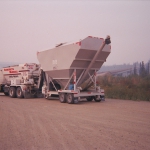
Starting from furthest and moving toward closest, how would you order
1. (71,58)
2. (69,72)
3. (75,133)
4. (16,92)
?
(16,92), (69,72), (71,58), (75,133)

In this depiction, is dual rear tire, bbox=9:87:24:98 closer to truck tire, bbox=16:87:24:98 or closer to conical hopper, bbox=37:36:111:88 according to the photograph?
truck tire, bbox=16:87:24:98

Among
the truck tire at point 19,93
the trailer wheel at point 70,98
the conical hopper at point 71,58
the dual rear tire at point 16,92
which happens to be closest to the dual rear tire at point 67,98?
the trailer wheel at point 70,98

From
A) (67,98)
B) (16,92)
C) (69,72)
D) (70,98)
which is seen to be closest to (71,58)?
(69,72)

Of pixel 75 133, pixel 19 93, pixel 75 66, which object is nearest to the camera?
pixel 75 133

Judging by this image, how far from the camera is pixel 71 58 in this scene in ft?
47.3

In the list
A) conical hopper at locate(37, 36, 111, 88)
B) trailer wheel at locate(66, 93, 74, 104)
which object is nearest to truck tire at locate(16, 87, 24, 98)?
conical hopper at locate(37, 36, 111, 88)

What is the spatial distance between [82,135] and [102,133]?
0.66 meters

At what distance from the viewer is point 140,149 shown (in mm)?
5539

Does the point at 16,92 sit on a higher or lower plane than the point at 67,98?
higher

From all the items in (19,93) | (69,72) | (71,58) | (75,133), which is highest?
(71,58)

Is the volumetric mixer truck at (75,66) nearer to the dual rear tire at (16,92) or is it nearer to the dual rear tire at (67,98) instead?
the dual rear tire at (67,98)

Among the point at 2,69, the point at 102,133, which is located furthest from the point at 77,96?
the point at 2,69

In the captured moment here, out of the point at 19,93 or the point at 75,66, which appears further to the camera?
the point at 19,93

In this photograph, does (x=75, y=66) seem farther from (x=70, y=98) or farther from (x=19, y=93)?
(x=19, y=93)
